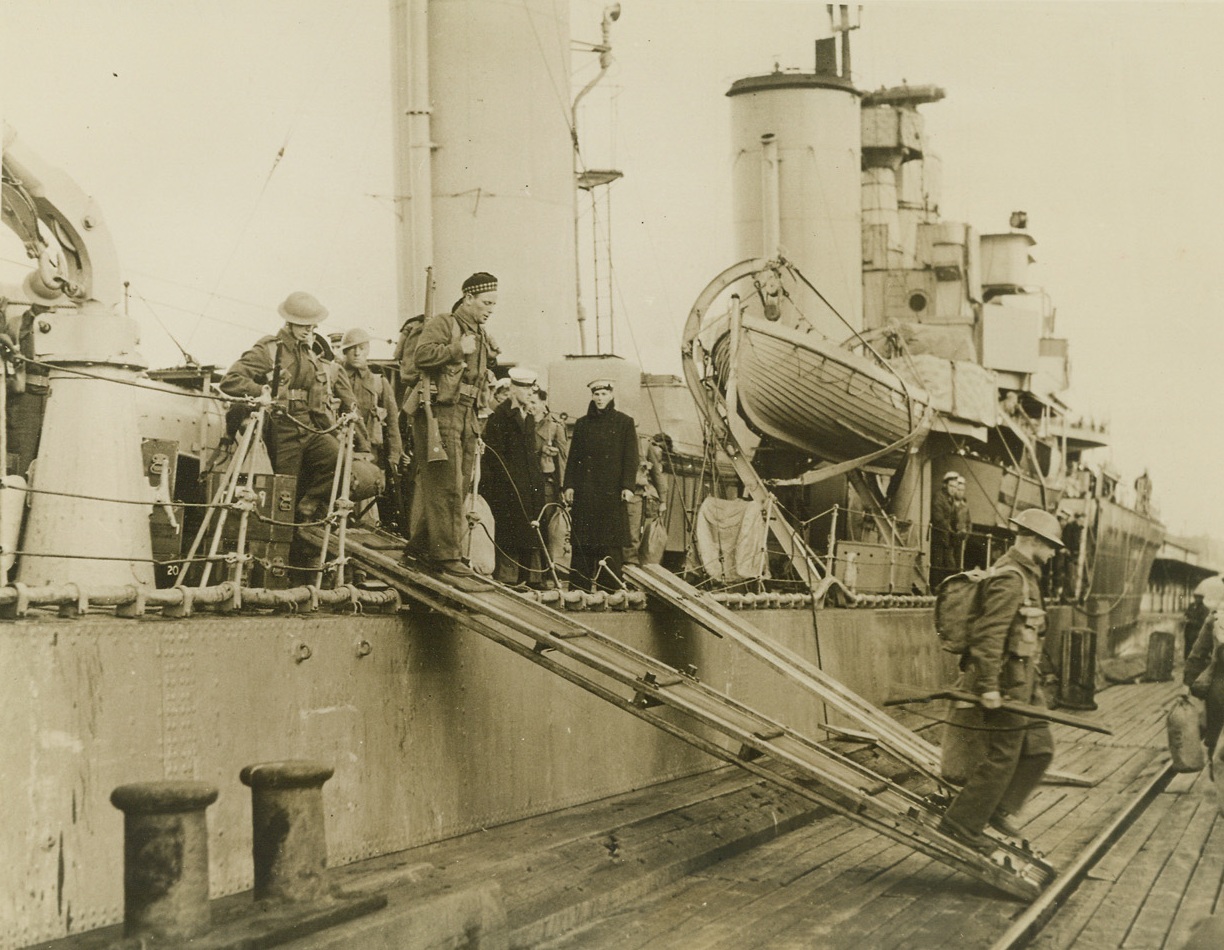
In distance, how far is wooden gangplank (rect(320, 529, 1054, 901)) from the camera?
649 centimetres

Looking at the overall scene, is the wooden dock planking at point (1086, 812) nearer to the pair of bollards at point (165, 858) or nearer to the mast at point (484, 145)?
the pair of bollards at point (165, 858)

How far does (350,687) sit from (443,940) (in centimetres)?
170

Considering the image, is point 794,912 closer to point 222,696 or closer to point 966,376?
point 222,696

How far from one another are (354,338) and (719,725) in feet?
11.1

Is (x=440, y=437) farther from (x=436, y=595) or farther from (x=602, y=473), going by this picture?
(x=602, y=473)

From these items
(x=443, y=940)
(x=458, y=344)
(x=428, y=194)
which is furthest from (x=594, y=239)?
(x=443, y=940)

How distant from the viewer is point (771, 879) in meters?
6.79

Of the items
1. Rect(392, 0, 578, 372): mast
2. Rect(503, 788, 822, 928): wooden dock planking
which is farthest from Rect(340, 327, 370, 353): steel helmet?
Rect(392, 0, 578, 372): mast

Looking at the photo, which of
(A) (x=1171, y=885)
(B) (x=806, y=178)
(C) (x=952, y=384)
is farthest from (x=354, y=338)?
(B) (x=806, y=178)

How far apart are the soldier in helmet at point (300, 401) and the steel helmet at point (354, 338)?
37.8 inches

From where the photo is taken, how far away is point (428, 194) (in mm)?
12945

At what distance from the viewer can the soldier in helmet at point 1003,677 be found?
654 cm

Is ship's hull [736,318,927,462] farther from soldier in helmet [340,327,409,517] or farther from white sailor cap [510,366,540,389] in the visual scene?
soldier in helmet [340,327,409,517]

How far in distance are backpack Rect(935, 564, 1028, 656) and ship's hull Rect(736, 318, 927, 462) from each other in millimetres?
7481
